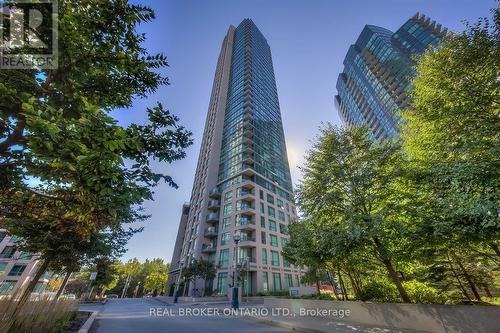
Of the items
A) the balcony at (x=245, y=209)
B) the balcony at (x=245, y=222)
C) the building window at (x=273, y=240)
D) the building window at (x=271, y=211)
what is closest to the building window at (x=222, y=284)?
the balcony at (x=245, y=222)

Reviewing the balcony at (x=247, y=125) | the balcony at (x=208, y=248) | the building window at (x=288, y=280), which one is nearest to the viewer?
the building window at (x=288, y=280)

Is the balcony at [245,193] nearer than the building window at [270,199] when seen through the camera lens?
Yes

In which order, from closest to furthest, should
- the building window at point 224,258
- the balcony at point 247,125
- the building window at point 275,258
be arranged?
the building window at point 224,258 < the building window at point 275,258 < the balcony at point 247,125

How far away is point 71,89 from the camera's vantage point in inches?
192

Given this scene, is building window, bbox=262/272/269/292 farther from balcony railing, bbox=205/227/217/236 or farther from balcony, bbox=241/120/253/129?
balcony, bbox=241/120/253/129

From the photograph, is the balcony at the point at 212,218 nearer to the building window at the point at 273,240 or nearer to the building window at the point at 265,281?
the building window at the point at 273,240

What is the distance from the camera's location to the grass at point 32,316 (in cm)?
467

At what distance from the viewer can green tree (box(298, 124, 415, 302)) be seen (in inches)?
364

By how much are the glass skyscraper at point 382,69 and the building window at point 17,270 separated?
9053 cm

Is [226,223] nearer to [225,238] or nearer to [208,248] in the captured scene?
[225,238]

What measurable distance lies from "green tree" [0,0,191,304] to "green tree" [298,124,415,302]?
27.3 ft

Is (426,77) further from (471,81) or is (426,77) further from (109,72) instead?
(109,72)

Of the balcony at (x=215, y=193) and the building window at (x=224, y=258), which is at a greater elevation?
the balcony at (x=215, y=193)

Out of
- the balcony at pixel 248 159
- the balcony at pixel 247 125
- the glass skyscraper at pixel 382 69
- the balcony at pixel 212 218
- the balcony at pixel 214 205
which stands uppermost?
the glass skyscraper at pixel 382 69
